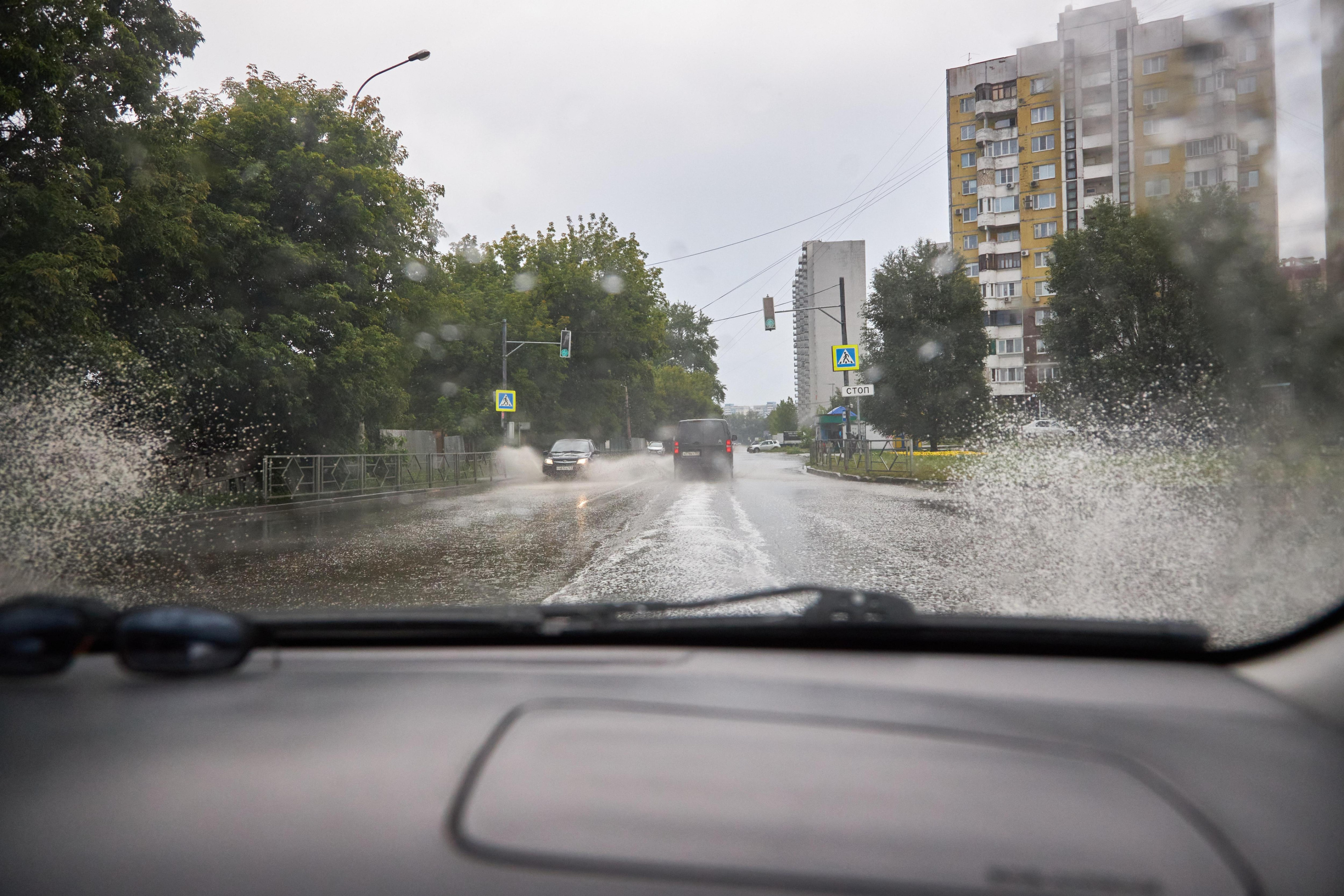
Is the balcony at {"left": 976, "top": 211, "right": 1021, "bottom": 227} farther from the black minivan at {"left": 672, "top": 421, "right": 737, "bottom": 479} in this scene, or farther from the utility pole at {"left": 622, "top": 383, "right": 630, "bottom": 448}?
the utility pole at {"left": 622, "top": 383, "right": 630, "bottom": 448}

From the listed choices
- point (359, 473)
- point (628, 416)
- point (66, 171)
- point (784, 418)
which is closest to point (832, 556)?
point (66, 171)

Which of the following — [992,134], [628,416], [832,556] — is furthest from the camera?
[628,416]

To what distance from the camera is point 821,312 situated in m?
113

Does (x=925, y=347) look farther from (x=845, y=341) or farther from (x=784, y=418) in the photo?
(x=784, y=418)

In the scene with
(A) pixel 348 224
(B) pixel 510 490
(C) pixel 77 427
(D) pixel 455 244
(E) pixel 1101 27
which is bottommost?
(B) pixel 510 490

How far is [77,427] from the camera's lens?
527 inches

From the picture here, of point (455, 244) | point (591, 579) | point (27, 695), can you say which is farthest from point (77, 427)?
point (455, 244)

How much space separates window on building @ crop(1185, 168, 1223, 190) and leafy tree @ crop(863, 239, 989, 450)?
80.2 ft

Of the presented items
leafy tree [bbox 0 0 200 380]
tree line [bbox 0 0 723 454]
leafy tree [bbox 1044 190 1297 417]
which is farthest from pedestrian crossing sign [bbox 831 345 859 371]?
leafy tree [bbox 0 0 200 380]

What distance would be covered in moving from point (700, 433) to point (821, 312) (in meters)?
88.4

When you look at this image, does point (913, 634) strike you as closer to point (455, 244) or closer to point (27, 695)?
point (27, 695)

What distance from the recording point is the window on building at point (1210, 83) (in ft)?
10.2

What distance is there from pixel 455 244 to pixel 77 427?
110 ft

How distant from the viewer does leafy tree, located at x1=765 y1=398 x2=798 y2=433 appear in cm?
13575
